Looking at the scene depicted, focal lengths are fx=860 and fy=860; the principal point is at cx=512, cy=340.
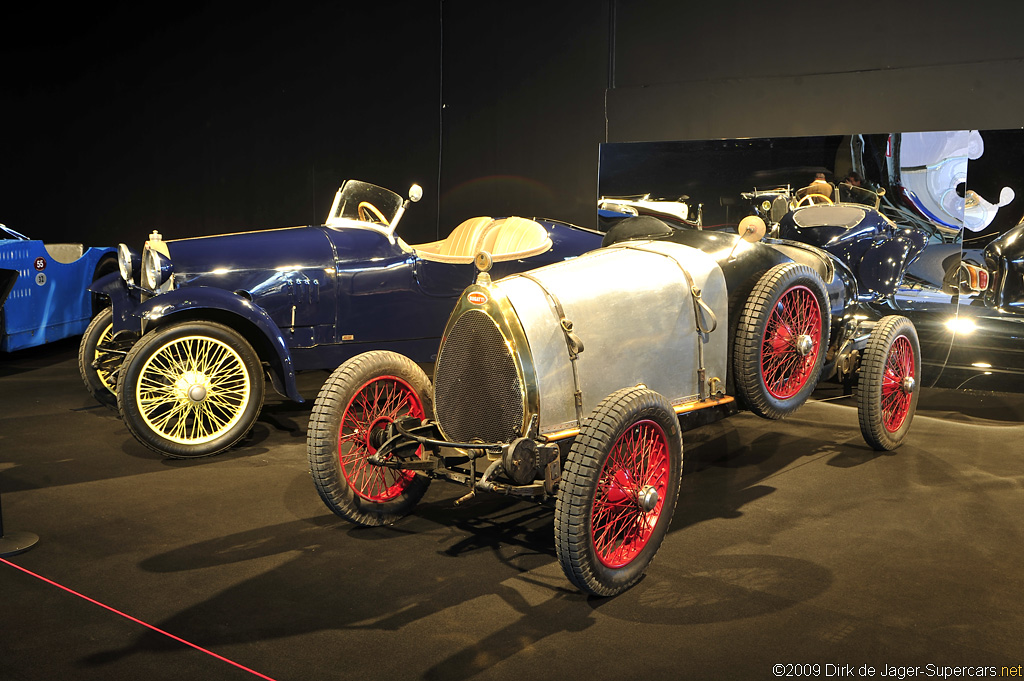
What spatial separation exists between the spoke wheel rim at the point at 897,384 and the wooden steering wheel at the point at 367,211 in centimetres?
309

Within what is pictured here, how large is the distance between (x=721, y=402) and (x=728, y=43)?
444 cm

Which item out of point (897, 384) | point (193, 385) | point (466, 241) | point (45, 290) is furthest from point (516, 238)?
point (45, 290)

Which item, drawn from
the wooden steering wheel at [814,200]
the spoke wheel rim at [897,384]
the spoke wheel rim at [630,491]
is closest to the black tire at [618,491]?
the spoke wheel rim at [630,491]

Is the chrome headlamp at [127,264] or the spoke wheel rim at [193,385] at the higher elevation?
the chrome headlamp at [127,264]

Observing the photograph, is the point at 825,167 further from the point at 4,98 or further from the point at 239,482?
the point at 4,98

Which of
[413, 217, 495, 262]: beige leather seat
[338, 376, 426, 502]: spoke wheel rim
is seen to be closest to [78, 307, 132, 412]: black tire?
[413, 217, 495, 262]: beige leather seat

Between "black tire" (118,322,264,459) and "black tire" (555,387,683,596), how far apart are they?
2379 mm

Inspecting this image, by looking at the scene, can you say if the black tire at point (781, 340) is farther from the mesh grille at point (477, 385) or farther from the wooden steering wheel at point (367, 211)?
the wooden steering wheel at point (367, 211)

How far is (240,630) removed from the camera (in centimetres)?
264

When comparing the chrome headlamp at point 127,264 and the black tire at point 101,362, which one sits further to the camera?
the black tire at point 101,362

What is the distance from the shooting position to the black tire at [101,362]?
541cm

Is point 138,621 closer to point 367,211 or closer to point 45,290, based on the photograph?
point 367,211

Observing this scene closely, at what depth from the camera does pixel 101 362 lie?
5449 mm

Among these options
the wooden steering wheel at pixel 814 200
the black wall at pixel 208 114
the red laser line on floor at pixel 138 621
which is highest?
the black wall at pixel 208 114
